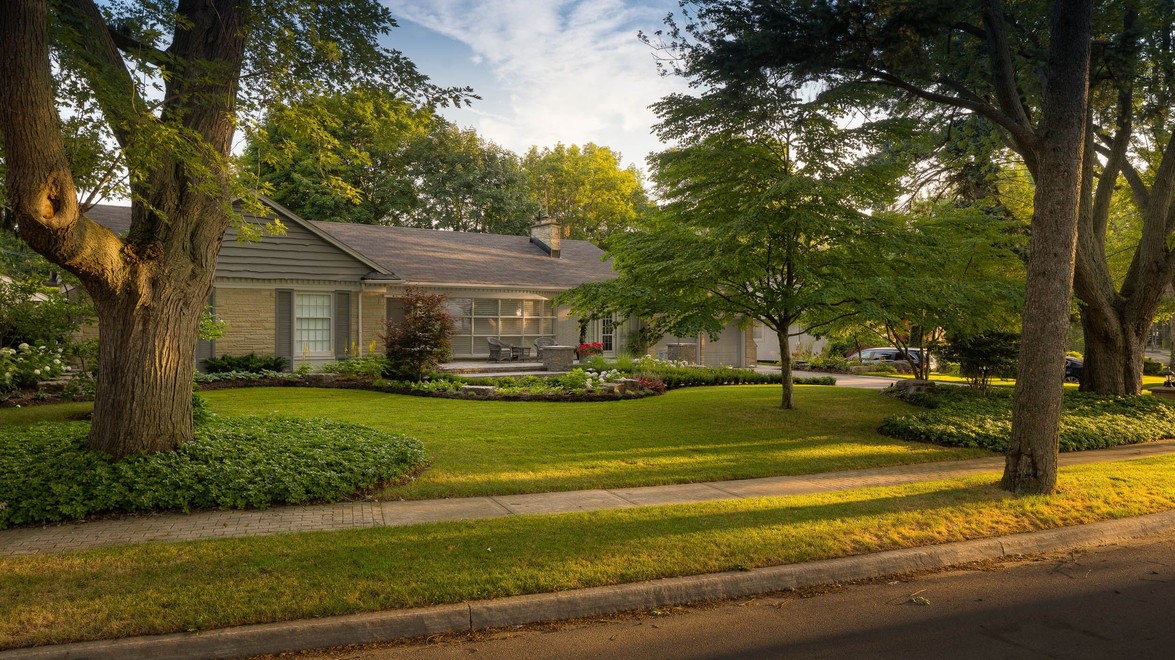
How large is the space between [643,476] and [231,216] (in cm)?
594

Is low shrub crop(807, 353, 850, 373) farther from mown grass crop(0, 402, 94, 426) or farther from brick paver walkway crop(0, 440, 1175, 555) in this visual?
mown grass crop(0, 402, 94, 426)

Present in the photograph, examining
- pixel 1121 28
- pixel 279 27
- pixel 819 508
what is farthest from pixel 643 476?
pixel 1121 28

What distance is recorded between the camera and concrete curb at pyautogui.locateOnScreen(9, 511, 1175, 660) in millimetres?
4375

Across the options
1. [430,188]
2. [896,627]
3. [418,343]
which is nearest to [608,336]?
[418,343]

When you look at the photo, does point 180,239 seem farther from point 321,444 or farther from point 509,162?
point 509,162

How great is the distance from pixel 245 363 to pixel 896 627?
17880 mm

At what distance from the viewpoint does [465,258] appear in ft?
89.2

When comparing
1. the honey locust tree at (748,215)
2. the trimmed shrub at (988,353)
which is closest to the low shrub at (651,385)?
the honey locust tree at (748,215)

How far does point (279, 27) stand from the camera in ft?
30.7

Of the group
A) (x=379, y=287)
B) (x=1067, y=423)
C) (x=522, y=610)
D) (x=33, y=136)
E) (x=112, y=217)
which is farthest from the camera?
(x=379, y=287)

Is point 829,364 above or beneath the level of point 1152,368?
above

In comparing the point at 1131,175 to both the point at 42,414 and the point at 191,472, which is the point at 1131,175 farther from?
the point at 42,414

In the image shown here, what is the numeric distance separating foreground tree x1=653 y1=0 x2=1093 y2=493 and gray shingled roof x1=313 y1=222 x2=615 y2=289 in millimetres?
14714

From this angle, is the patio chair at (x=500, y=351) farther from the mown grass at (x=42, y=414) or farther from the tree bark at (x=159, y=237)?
the tree bark at (x=159, y=237)
